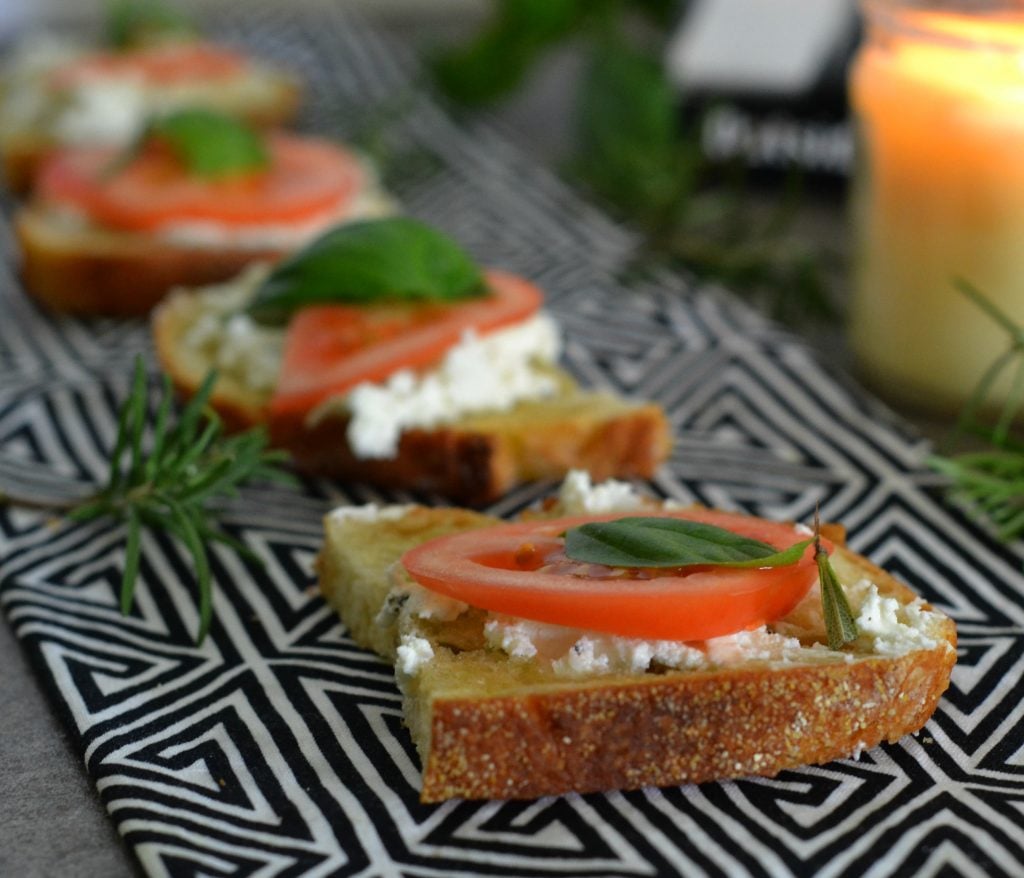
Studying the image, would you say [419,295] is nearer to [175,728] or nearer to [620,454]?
[620,454]

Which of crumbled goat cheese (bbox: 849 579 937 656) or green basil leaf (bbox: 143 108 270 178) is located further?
green basil leaf (bbox: 143 108 270 178)

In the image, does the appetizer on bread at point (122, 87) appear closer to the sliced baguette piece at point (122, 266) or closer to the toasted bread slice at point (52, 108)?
the toasted bread slice at point (52, 108)

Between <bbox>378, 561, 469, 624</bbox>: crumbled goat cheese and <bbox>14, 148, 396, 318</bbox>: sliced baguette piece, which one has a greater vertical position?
<bbox>378, 561, 469, 624</bbox>: crumbled goat cheese

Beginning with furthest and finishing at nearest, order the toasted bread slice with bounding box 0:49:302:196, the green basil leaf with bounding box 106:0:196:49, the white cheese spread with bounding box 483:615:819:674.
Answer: the green basil leaf with bounding box 106:0:196:49
the toasted bread slice with bounding box 0:49:302:196
the white cheese spread with bounding box 483:615:819:674

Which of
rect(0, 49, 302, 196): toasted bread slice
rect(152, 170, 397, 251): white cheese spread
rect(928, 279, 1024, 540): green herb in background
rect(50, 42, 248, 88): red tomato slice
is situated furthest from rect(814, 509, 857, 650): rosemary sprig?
rect(50, 42, 248, 88): red tomato slice

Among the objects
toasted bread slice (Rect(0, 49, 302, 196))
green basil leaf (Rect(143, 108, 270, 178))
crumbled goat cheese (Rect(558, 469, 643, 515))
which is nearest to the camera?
crumbled goat cheese (Rect(558, 469, 643, 515))

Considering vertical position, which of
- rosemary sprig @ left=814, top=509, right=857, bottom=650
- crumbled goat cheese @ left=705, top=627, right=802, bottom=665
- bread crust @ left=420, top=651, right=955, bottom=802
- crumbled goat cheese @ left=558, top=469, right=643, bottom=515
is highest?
rosemary sprig @ left=814, top=509, right=857, bottom=650

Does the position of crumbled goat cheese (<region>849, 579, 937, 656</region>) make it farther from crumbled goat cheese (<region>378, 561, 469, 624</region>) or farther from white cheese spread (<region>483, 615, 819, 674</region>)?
crumbled goat cheese (<region>378, 561, 469, 624</region>)

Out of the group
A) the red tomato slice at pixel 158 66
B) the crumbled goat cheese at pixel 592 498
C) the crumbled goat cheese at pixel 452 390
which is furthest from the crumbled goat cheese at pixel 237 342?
the red tomato slice at pixel 158 66

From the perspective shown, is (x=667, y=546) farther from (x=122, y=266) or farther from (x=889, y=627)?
(x=122, y=266)
